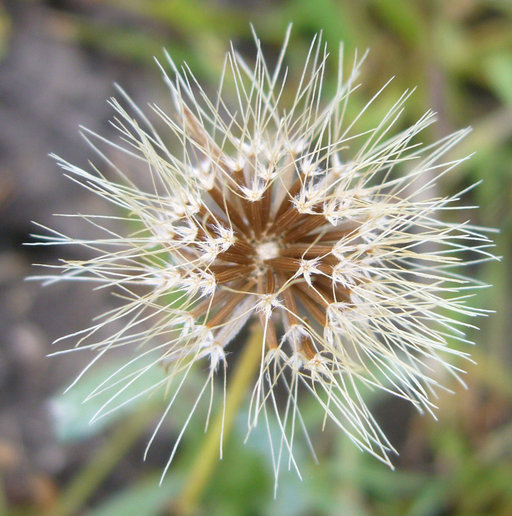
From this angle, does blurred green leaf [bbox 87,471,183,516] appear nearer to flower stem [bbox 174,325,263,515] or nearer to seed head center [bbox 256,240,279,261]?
flower stem [bbox 174,325,263,515]

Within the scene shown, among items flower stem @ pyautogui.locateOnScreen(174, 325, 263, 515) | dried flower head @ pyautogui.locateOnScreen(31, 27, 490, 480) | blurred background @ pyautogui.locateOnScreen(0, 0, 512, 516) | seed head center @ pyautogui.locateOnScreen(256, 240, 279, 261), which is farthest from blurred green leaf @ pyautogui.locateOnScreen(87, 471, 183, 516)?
seed head center @ pyautogui.locateOnScreen(256, 240, 279, 261)

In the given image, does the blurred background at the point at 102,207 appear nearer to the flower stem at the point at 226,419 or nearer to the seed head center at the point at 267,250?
the flower stem at the point at 226,419

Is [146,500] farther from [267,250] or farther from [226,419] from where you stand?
[267,250]

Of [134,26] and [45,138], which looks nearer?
[45,138]

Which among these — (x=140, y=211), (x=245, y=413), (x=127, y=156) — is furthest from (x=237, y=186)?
(x=127, y=156)

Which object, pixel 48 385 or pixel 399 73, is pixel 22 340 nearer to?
pixel 48 385

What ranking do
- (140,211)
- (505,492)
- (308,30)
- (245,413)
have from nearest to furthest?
(140,211) < (245,413) < (505,492) < (308,30)

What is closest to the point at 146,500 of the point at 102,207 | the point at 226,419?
the point at 226,419
